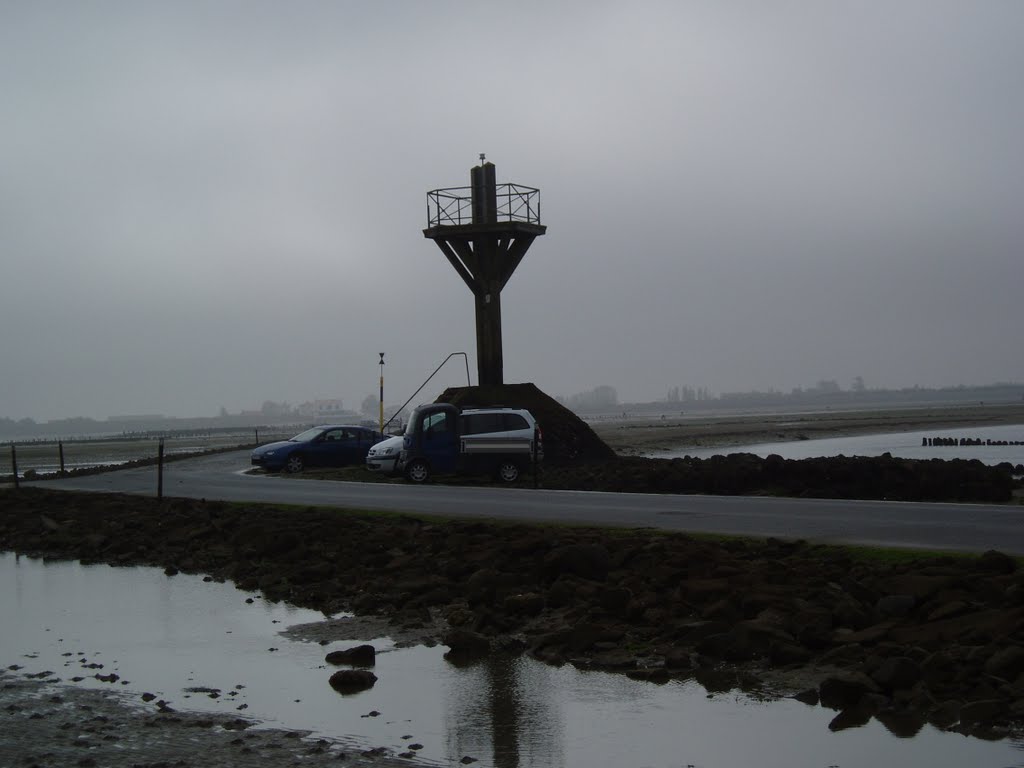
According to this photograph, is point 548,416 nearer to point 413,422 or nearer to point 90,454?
point 413,422

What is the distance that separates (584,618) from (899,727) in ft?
15.6

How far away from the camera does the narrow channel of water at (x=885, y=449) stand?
47781 millimetres

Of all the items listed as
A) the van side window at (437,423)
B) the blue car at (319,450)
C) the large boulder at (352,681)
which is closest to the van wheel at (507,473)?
the van side window at (437,423)

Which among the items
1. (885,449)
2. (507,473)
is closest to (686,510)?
(507,473)

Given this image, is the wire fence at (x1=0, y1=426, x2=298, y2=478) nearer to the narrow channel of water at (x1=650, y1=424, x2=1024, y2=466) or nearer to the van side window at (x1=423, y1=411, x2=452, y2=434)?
the van side window at (x1=423, y1=411, x2=452, y2=434)

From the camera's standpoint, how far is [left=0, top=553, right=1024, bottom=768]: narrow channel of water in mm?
8664

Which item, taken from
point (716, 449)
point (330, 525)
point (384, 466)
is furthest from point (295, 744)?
point (716, 449)

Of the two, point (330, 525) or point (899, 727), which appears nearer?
point (899, 727)

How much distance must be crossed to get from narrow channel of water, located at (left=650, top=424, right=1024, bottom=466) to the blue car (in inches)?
505

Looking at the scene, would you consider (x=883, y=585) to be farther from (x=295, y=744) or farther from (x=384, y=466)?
(x=384, y=466)

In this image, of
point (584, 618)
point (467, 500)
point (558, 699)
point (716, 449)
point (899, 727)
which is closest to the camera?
point (899, 727)

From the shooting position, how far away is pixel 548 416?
118 ft

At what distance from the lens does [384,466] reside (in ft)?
109

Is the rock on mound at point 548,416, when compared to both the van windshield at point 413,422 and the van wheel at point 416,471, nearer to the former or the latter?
the van windshield at point 413,422
